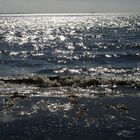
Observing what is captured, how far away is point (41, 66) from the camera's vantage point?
3934cm

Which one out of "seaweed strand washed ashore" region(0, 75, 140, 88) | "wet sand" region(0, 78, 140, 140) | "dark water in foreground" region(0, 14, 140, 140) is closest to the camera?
"wet sand" region(0, 78, 140, 140)

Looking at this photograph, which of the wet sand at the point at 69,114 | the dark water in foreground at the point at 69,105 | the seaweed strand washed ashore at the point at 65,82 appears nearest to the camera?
the wet sand at the point at 69,114

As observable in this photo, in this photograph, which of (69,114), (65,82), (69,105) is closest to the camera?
(69,114)

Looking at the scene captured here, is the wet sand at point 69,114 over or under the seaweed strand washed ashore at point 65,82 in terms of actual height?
over

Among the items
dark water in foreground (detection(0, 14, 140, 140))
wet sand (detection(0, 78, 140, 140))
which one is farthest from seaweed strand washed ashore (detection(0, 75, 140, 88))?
wet sand (detection(0, 78, 140, 140))

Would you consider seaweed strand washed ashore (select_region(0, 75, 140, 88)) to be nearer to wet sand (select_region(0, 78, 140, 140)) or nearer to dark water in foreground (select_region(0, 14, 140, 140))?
dark water in foreground (select_region(0, 14, 140, 140))

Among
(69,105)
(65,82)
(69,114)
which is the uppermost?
(69,114)

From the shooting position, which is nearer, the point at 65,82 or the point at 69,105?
the point at 69,105

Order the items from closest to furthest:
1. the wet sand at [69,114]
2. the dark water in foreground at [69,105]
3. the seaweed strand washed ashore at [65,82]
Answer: the wet sand at [69,114] → the dark water in foreground at [69,105] → the seaweed strand washed ashore at [65,82]

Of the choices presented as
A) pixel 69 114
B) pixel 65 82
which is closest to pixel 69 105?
pixel 69 114

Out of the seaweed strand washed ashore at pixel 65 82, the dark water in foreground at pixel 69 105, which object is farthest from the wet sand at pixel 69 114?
the seaweed strand washed ashore at pixel 65 82

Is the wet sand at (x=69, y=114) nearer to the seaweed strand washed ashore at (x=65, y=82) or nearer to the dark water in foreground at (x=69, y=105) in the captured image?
the dark water in foreground at (x=69, y=105)

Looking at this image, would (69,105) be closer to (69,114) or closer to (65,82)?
(69,114)

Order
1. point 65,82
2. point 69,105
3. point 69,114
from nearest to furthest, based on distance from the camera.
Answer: point 69,114
point 69,105
point 65,82
